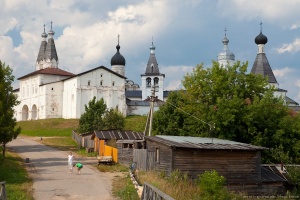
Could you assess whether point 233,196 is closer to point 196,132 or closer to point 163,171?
point 163,171

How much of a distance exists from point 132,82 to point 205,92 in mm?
80072

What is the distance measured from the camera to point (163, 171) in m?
22.5

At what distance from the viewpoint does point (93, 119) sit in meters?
47.8

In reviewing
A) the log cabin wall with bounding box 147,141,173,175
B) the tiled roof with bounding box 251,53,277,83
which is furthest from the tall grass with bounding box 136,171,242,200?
the tiled roof with bounding box 251,53,277,83

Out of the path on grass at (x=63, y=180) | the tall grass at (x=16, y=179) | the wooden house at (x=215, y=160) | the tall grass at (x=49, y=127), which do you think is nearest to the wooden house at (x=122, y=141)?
the path on grass at (x=63, y=180)

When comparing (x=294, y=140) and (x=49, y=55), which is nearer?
(x=294, y=140)

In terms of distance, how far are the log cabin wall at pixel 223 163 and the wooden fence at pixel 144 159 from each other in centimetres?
210

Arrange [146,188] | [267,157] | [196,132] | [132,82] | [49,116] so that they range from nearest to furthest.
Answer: [146,188], [267,157], [196,132], [49,116], [132,82]

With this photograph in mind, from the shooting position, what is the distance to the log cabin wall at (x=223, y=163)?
22.4 m

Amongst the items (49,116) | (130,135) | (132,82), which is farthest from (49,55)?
Answer: (130,135)

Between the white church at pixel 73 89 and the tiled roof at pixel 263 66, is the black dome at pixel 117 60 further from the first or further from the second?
the tiled roof at pixel 263 66

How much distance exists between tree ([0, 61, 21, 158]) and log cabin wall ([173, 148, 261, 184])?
9.05m

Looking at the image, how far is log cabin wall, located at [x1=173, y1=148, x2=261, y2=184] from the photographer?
22391 millimetres

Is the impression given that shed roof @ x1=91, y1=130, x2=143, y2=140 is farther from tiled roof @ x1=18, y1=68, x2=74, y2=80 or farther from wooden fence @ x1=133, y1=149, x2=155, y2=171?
tiled roof @ x1=18, y1=68, x2=74, y2=80
